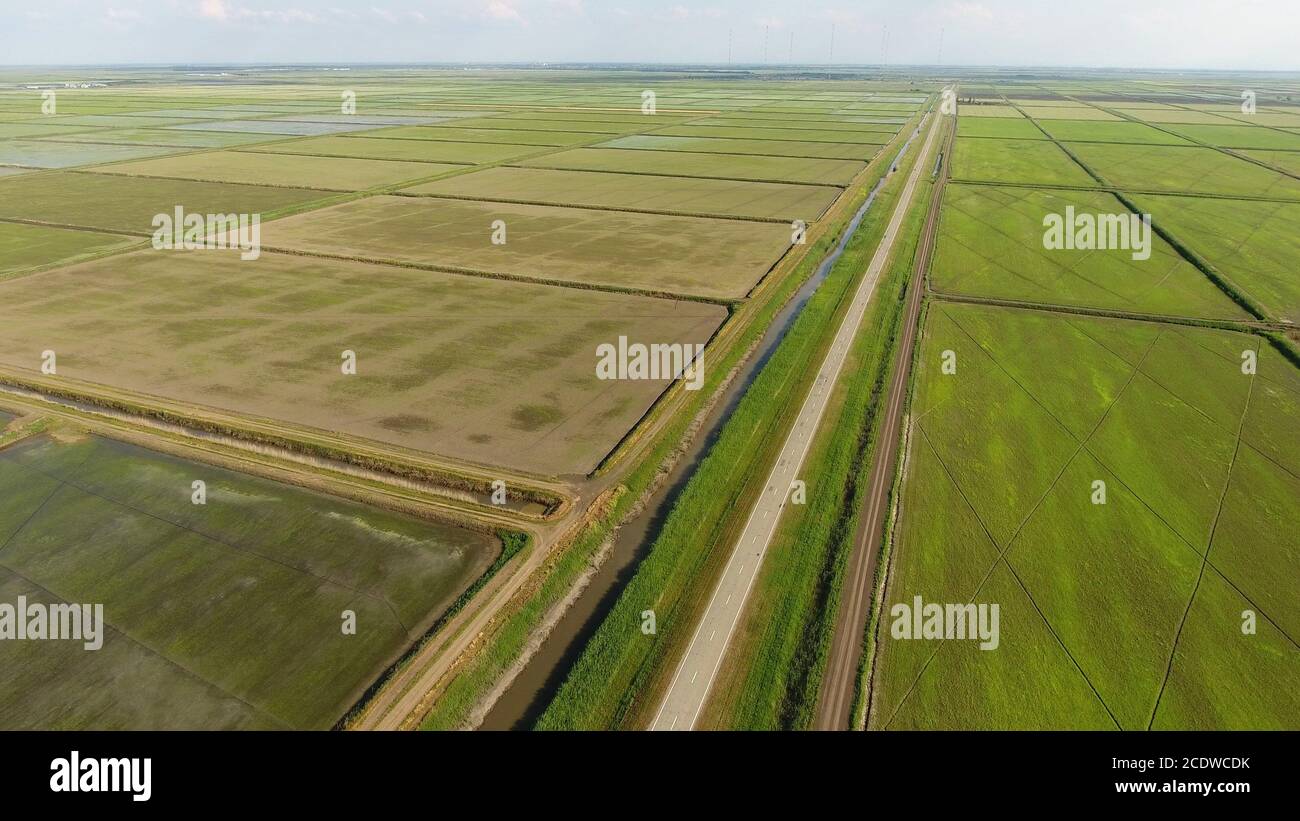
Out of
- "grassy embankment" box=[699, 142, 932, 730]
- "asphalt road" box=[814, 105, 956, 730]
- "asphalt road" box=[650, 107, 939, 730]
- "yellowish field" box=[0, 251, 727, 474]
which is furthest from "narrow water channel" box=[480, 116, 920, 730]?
"asphalt road" box=[814, 105, 956, 730]

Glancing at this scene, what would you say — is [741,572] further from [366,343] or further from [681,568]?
[366,343]

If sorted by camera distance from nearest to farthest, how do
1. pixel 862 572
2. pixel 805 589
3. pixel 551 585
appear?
1. pixel 805 589
2. pixel 551 585
3. pixel 862 572

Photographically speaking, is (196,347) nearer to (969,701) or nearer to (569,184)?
(969,701)

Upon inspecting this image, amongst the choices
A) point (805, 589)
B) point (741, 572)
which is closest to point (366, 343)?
point (741, 572)
